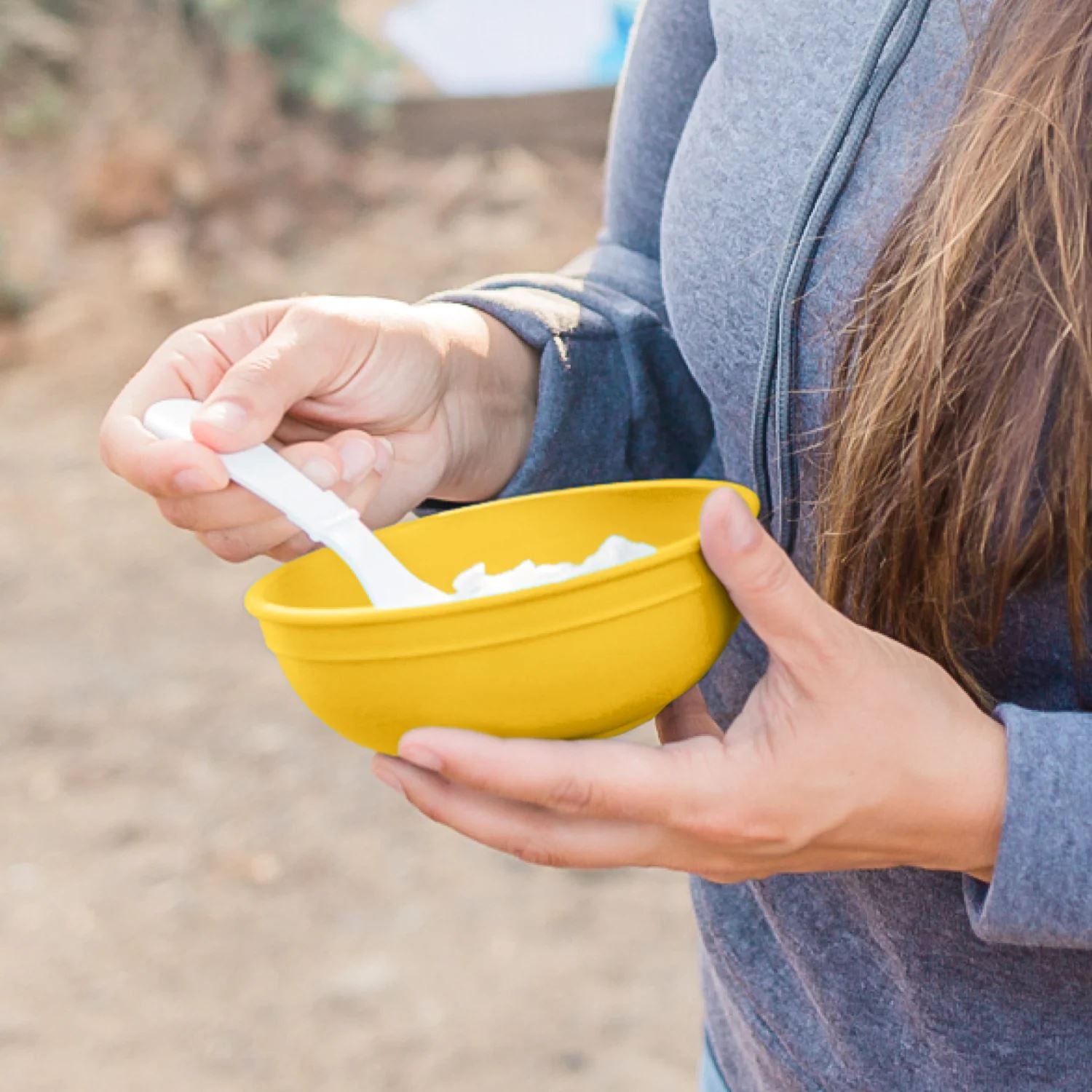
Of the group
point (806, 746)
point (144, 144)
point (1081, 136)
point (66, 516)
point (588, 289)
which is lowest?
point (66, 516)

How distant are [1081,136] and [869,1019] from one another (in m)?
0.52

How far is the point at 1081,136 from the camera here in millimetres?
567

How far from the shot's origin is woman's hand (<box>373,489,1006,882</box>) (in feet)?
1.85

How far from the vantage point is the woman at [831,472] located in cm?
57

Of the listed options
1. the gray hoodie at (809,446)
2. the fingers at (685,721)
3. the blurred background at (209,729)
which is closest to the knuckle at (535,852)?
the fingers at (685,721)

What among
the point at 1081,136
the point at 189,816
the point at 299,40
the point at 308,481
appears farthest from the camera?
the point at 299,40

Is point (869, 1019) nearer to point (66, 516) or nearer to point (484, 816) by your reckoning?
point (484, 816)

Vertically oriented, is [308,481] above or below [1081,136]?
below

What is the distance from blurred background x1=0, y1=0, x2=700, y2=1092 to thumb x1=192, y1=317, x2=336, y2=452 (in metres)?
1.30

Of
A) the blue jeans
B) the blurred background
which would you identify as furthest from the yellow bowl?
the blurred background

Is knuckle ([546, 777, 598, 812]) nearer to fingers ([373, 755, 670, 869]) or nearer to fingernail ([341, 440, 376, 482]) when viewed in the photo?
A: fingers ([373, 755, 670, 869])

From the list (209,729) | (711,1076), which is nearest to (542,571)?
(711,1076)

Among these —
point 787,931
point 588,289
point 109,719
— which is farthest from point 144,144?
point 787,931

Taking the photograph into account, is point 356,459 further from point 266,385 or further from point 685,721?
point 685,721
